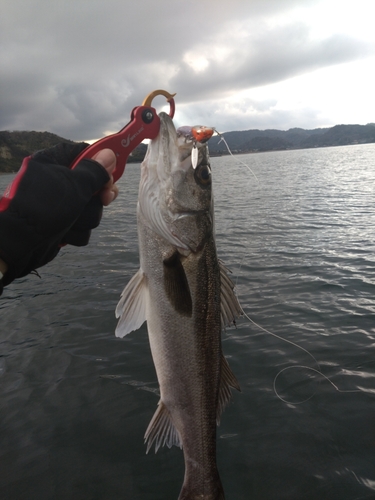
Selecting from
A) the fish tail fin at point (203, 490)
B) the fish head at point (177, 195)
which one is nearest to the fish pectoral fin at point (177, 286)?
the fish head at point (177, 195)

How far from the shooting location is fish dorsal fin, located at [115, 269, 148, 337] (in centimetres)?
306

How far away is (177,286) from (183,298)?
113mm

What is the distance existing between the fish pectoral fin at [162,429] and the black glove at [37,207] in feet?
5.45

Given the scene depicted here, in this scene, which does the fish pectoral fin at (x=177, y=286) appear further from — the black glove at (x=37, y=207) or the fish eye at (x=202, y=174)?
the black glove at (x=37, y=207)

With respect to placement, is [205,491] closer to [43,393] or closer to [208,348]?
[208,348]

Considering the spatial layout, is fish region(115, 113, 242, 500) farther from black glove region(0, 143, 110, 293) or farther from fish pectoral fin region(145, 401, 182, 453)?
black glove region(0, 143, 110, 293)

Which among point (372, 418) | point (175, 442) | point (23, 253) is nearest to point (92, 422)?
point (175, 442)

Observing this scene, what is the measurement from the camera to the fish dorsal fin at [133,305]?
3.06 m

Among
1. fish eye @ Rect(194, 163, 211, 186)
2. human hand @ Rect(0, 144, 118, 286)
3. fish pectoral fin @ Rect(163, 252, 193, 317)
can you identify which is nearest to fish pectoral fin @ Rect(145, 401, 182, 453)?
fish pectoral fin @ Rect(163, 252, 193, 317)

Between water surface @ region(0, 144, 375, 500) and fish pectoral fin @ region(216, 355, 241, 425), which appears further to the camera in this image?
water surface @ region(0, 144, 375, 500)

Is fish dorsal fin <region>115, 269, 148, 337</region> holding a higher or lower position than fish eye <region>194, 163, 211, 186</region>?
lower

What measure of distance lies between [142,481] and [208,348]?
8.34ft

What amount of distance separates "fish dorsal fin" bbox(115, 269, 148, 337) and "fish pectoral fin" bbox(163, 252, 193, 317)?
0.25m

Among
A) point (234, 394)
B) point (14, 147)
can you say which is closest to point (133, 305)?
point (234, 394)
